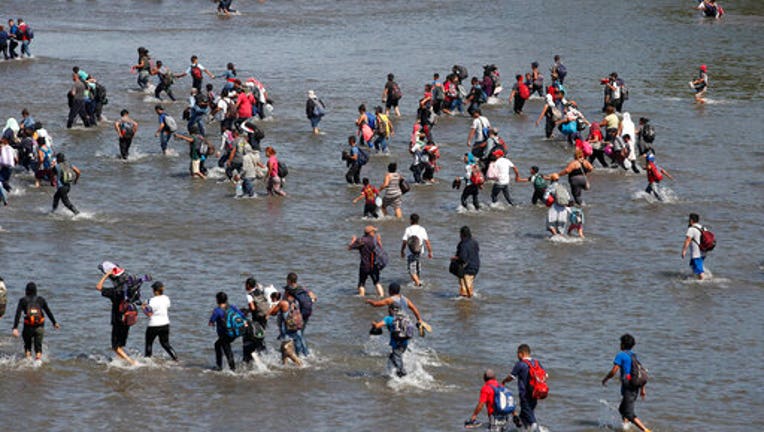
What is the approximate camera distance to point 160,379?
69.5 ft

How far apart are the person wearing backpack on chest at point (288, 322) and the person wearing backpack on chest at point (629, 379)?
17.5 ft

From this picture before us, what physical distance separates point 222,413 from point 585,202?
A: 16.7 meters

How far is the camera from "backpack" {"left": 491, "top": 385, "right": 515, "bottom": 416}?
720 inches

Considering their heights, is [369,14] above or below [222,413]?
above

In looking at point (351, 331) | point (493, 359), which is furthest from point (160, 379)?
point (493, 359)

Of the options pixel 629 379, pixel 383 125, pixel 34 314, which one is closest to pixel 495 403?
pixel 629 379

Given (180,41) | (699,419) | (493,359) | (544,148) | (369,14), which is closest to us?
(699,419)

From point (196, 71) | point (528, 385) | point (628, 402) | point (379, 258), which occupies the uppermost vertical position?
point (196, 71)

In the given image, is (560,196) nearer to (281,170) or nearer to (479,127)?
(281,170)

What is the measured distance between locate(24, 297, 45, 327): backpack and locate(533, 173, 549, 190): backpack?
49.2 ft

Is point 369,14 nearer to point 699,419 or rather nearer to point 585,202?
point 585,202

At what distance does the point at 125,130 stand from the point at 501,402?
68.2ft

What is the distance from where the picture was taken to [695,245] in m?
26.8

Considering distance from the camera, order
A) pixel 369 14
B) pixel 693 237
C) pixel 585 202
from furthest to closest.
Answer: pixel 369 14
pixel 585 202
pixel 693 237
